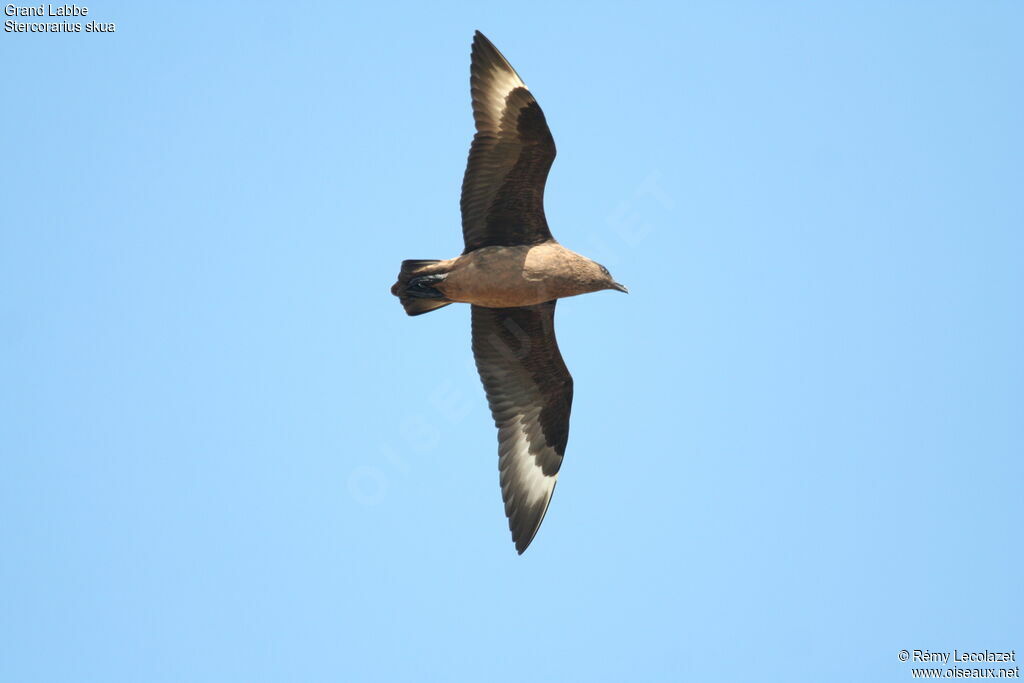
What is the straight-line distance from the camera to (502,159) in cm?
1076

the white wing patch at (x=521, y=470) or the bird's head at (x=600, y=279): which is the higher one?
the bird's head at (x=600, y=279)

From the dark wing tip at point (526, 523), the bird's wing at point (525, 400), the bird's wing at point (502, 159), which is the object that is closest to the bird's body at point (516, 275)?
the bird's wing at point (502, 159)

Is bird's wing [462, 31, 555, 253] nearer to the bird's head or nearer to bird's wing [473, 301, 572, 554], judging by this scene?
the bird's head

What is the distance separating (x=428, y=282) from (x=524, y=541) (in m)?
2.62

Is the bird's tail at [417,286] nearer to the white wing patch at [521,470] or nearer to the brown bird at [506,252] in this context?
the brown bird at [506,252]

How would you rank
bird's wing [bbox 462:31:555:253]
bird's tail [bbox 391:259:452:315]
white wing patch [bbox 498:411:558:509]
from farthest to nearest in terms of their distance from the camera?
1. white wing patch [bbox 498:411:558:509]
2. bird's tail [bbox 391:259:452:315]
3. bird's wing [bbox 462:31:555:253]

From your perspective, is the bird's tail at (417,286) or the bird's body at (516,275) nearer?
the bird's body at (516,275)

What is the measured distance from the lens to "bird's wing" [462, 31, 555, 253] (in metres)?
10.7

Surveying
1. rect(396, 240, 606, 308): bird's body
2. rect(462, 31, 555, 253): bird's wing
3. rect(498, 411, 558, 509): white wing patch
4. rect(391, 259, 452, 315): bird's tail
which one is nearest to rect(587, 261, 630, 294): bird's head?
rect(396, 240, 606, 308): bird's body

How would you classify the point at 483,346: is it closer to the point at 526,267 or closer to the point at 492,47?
the point at 526,267

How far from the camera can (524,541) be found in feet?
37.6

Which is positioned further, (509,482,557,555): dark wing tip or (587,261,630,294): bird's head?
(509,482,557,555): dark wing tip

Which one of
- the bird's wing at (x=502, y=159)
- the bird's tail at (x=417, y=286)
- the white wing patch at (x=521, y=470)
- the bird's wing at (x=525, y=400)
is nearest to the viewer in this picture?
the bird's wing at (x=502, y=159)

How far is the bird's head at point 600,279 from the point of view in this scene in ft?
35.8
